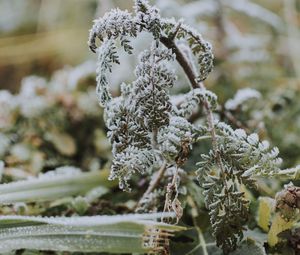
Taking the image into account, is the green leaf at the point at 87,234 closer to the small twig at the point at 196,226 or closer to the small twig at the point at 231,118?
the small twig at the point at 196,226

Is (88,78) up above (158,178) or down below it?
above

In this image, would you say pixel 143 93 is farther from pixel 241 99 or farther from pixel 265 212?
pixel 241 99

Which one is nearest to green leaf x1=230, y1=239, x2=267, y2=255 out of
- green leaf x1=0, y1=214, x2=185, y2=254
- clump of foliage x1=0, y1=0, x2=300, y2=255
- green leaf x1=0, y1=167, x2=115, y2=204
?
clump of foliage x1=0, y1=0, x2=300, y2=255

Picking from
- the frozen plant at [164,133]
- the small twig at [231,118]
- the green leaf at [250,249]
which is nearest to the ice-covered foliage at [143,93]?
the frozen plant at [164,133]

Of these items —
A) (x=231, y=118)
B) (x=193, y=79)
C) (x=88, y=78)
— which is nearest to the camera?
(x=193, y=79)

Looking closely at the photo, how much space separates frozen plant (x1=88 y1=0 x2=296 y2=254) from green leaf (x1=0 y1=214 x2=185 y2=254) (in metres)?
0.05

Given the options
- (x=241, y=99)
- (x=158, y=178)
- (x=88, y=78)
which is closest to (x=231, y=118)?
(x=241, y=99)

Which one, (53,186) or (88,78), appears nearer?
(53,186)

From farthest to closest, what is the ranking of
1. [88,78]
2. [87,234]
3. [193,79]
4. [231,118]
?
[88,78]
[231,118]
[193,79]
[87,234]

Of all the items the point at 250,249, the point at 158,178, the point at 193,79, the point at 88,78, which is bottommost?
the point at 250,249

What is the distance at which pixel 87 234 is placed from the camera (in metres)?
0.62

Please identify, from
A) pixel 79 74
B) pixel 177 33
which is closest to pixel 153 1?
pixel 79 74

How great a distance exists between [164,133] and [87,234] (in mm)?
175

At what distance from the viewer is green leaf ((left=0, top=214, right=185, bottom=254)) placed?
1.91 feet
